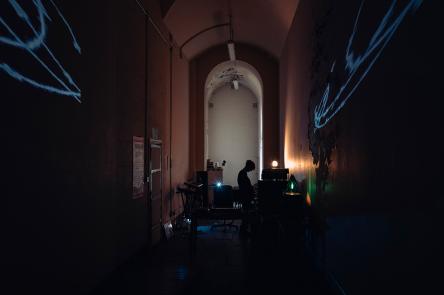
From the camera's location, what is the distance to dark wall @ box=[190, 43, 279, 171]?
11.0m

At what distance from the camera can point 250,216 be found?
19.6 feet

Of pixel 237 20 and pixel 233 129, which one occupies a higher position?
pixel 237 20

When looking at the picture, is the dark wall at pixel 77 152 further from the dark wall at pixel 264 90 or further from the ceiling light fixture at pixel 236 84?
the ceiling light fixture at pixel 236 84

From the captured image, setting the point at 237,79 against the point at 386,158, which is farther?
the point at 237,79

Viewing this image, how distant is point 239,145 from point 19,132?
1304 centimetres

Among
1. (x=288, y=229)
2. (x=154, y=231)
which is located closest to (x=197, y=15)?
(x=154, y=231)

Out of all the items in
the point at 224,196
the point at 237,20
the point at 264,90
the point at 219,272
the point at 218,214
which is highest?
the point at 237,20

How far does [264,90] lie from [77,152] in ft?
25.8

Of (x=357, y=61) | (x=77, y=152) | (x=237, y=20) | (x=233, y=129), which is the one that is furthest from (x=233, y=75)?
(x=357, y=61)

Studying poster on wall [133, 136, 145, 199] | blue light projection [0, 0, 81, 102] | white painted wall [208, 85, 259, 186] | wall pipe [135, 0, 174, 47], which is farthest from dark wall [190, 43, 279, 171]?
blue light projection [0, 0, 81, 102]

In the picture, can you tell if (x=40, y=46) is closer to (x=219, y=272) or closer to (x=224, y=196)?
(x=219, y=272)

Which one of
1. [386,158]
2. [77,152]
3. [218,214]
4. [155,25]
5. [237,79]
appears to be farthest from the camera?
[237,79]

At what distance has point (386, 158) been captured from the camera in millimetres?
2510

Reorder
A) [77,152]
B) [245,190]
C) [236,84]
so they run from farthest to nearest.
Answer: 1. [236,84]
2. [245,190]
3. [77,152]
